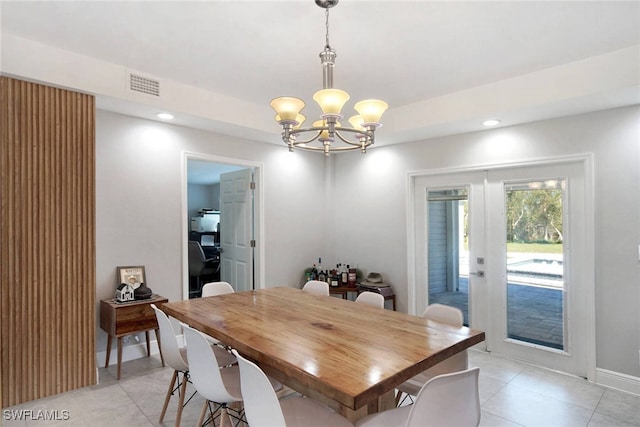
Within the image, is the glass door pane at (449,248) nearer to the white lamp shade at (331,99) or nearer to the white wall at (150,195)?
the white wall at (150,195)

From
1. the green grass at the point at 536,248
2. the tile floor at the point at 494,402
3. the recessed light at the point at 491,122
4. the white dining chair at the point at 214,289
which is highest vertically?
the recessed light at the point at 491,122

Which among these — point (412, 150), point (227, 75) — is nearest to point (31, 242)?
point (227, 75)

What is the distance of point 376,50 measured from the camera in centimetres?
264

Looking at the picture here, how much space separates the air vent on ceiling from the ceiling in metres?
0.10

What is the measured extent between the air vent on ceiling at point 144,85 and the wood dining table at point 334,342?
187 cm

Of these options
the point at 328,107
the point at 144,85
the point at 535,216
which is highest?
the point at 144,85

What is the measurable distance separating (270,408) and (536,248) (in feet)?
10.3

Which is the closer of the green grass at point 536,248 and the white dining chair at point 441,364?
the white dining chair at point 441,364

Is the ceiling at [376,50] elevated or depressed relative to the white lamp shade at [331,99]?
elevated

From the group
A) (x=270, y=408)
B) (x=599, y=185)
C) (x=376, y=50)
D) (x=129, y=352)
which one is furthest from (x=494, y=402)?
(x=129, y=352)

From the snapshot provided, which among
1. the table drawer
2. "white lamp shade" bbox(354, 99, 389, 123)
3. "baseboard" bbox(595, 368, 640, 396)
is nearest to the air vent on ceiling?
the table drawer

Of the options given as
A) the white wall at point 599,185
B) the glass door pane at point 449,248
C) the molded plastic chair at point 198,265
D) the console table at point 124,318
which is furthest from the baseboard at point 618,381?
the molded plastic chair at point 198,265

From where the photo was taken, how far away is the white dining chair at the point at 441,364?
2051 mm

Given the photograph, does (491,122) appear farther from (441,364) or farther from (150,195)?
(150,195)
